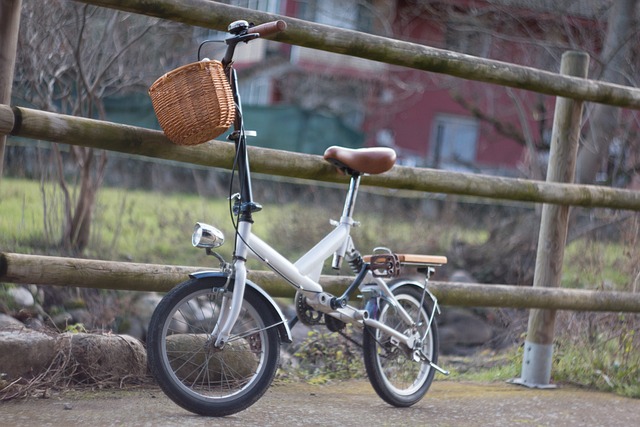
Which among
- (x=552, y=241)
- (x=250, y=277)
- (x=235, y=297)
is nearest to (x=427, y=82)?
(x=552, y=241)

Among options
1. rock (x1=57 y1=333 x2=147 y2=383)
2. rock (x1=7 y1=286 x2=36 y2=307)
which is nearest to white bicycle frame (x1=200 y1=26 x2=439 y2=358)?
rock (x1=57 y1=333 x2=147 y2=383)

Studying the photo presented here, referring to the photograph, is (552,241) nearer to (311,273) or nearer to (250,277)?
(311,273)

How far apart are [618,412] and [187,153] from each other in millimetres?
2379

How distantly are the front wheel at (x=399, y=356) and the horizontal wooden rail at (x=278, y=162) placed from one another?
54cm

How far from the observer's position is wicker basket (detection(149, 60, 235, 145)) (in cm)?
338

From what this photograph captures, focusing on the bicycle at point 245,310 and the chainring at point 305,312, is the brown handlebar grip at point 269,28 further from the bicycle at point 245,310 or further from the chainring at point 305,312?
the chainring at point 305,312

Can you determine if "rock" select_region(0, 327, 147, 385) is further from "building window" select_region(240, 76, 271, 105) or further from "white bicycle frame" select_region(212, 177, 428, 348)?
"building window" select_region(240, 76, 271, 105)

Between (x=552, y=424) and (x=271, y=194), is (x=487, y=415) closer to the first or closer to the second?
(x=552, y=424)

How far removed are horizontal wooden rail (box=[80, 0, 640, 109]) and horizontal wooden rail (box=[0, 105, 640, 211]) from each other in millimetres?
468

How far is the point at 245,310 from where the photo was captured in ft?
11.9

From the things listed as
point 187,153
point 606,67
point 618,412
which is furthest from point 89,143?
point 606,67

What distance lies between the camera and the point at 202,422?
3.41 meters

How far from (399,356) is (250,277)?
2.64 ft

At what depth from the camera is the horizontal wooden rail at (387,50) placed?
3.76 meters
